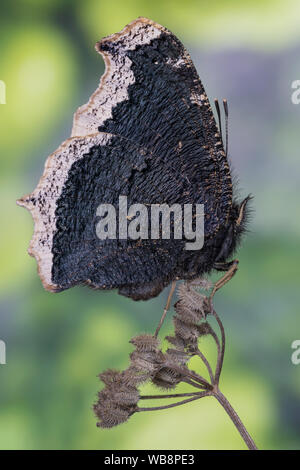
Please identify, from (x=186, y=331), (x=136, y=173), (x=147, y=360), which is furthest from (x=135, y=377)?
(x=136, y=173)

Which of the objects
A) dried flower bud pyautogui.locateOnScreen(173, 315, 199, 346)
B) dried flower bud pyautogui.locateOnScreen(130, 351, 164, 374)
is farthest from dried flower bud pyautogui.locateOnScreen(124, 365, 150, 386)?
dried flower bud pyautogui.locateOnScreen(173, 315, 199, 346)

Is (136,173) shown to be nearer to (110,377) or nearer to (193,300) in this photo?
(193,300)

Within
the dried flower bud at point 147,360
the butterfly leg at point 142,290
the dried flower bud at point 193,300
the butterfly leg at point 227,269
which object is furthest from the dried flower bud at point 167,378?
the butterfly leg at point 142,290

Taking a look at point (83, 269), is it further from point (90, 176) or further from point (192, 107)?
point (192, 107)

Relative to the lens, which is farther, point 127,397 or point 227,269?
point 227,269

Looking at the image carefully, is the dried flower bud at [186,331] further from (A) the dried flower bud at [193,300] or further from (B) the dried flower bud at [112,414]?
(B) the dried flower bud at [112,414]

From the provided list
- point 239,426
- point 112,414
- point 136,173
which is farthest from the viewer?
point 136,173
